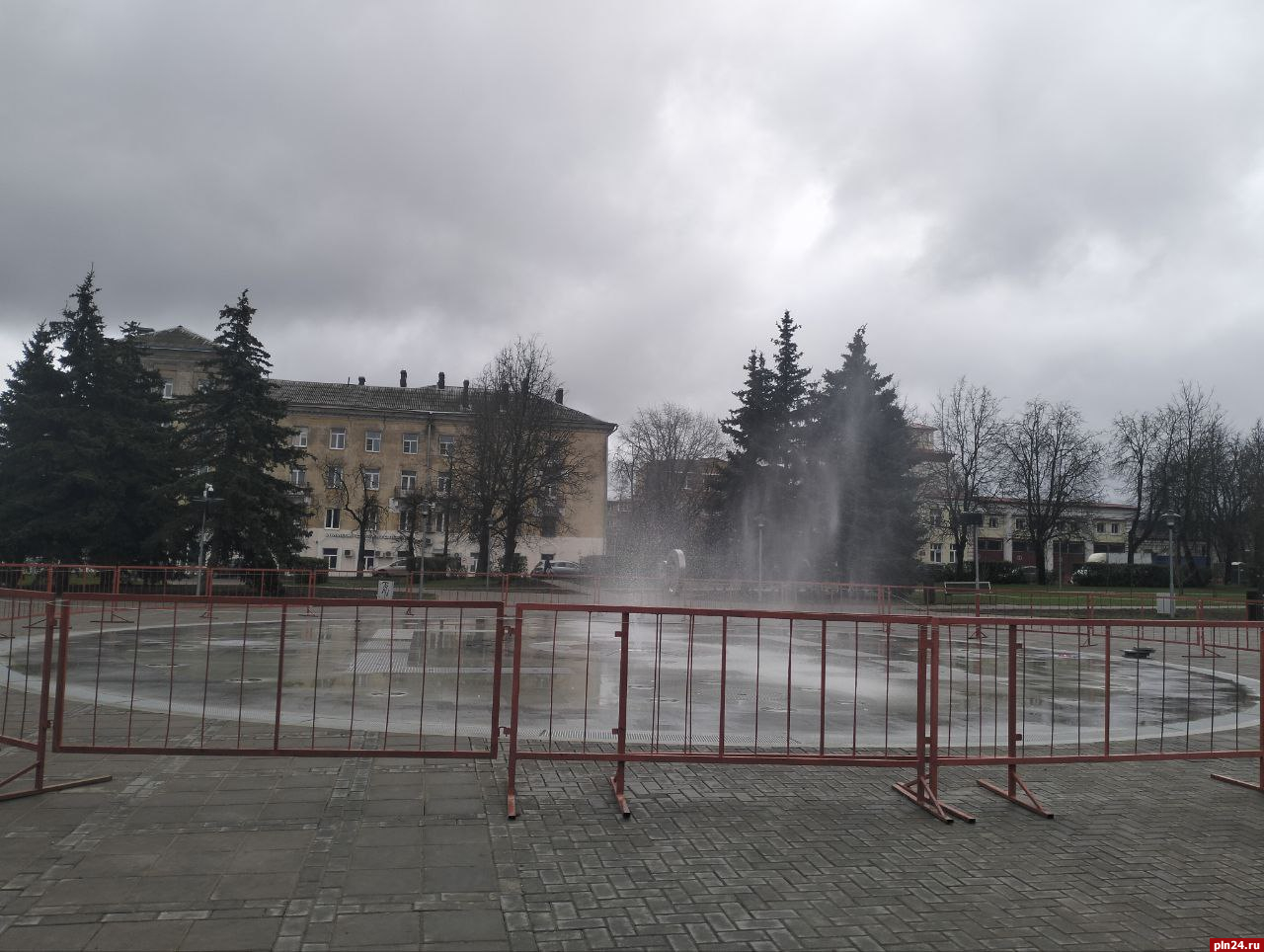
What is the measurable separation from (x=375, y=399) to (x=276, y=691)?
67.9 meters

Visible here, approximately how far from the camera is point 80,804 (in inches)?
233

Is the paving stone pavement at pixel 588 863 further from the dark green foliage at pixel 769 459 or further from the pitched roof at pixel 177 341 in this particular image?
the pitched roof at pixel 177 341

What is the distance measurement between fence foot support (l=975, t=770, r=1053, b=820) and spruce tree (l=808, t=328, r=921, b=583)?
3689 centimetres

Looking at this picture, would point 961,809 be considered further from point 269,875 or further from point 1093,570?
point 1093,570

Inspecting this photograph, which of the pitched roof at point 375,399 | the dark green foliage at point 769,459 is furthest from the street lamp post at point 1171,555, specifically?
the pitched roof at point 375,399

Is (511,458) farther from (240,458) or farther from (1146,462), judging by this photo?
(1146,462)

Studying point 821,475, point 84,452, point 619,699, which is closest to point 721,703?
point 619,699

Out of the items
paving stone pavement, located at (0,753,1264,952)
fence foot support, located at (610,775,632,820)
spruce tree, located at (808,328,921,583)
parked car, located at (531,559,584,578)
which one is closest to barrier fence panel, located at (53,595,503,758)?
paving stone pavement, located at (0,753,1264,952)

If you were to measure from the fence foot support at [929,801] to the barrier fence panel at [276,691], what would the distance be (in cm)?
321

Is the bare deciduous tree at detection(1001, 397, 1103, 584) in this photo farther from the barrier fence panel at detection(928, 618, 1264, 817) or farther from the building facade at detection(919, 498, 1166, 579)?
the barrier fence panel at detection(928, 618, 1264, 817)

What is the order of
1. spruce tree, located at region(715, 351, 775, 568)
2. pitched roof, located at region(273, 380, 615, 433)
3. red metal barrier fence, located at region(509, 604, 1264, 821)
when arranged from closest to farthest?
red metal barrier fence, located at region(509, 604, 1264, 821) → spruce tree, located at region(715, 351, 775, 568) → pitched roof, located at region(273, 380, 615, 433)

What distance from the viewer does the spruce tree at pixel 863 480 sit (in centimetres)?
4300

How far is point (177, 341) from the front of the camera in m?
70.9

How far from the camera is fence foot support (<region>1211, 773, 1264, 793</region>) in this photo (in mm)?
7404
